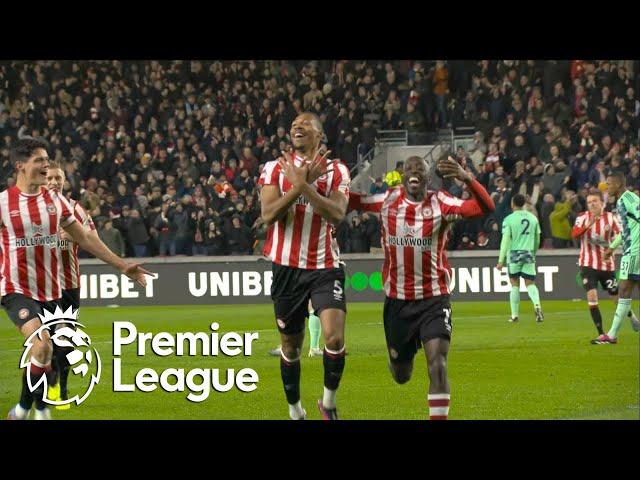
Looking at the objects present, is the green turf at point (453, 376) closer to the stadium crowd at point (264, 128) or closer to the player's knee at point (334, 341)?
the player's knee at point (334, 341)

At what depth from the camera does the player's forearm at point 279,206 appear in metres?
7.47

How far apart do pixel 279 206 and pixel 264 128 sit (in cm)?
1832

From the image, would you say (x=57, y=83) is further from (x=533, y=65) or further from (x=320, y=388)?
(x=320, y=388)

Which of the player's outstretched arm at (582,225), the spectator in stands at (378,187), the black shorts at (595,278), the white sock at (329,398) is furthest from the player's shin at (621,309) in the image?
the spectator in stands at (378,187)

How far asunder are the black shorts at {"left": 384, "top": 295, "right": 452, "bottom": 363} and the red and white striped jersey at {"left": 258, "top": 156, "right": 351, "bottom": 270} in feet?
1.97

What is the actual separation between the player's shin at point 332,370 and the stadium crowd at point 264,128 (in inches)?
494

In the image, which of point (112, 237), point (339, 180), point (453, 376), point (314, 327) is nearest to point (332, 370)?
point (339, 180)

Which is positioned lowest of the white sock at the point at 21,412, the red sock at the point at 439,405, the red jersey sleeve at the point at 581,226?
the white sock at the point at 21,412

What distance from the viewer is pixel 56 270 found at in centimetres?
800

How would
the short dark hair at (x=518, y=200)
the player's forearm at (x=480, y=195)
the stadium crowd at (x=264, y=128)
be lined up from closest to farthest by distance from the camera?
1. the player's forearm at (x=480, y=195)
2. the short dark hair at (x=518, y=200)
3. the stadium crowd at (x=264, y=128)

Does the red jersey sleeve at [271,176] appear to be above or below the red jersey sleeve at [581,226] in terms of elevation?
above

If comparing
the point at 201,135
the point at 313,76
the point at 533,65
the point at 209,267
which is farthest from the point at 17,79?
the point at 533,65

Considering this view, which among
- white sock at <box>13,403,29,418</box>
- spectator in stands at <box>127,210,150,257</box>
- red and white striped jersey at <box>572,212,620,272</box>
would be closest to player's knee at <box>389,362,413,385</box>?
white sock at <box>13,403,29,418</box>

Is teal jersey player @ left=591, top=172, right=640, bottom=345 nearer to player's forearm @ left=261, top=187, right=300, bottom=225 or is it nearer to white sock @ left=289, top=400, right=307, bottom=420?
white sock @ left=289, top=400, right=307, bottom=420
